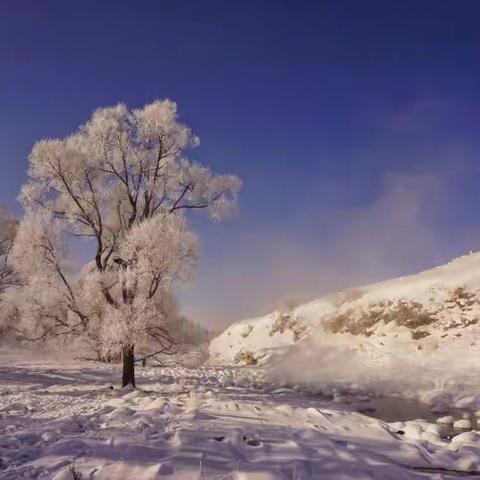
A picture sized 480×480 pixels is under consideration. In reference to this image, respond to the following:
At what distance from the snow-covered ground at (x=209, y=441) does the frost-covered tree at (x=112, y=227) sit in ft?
9.08

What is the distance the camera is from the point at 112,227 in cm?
1741

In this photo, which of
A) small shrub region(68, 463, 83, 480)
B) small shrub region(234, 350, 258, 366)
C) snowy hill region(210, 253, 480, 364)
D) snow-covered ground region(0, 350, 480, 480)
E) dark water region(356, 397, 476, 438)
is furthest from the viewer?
small shrub region(234, 350, 258, 366)

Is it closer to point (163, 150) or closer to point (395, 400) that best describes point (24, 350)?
point (163, 150)

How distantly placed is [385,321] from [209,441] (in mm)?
19895

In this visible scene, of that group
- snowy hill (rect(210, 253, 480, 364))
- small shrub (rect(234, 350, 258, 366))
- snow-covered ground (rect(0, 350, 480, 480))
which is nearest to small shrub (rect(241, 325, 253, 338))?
snowy hill (rect(210, 253, 480, 364))

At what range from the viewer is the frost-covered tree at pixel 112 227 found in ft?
48.5

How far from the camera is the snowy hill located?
22703 millimetres

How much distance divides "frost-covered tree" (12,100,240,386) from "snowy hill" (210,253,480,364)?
39.2ft

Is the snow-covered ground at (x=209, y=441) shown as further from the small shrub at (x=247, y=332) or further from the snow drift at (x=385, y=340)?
the small shrub at (x=247, y=332)

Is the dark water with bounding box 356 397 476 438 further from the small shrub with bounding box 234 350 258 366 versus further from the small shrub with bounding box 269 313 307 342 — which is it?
the small shrub with bounding box 269 313 307 342

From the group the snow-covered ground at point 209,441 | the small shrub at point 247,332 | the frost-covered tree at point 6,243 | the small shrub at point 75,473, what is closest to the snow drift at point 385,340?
the small shrub at point 247,332

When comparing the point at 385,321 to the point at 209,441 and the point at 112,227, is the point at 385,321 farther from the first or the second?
the point at 209,441

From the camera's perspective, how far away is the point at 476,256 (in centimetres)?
3189

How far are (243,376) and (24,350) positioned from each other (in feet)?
47.4
